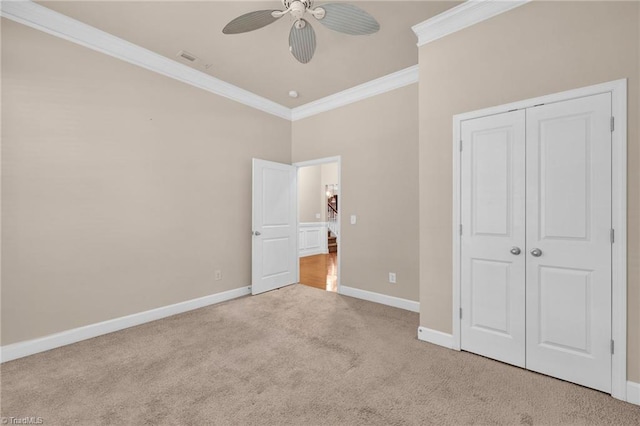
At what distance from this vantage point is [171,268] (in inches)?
135

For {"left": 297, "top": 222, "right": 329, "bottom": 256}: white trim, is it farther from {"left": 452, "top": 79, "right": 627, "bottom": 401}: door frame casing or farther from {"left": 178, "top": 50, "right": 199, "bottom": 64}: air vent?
{"left": 452, "top": 79, "right": 627, "bottom": 401}: door frame casing

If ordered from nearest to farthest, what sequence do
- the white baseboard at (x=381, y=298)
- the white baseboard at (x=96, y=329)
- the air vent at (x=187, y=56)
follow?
the white baseboard at (x=96, y=329) < the air vent at (x=187, y=56) < the white baseboard at (x=381, y=298)

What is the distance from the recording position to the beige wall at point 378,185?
3.63m

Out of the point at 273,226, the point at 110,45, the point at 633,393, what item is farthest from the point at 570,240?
the point at 110,45

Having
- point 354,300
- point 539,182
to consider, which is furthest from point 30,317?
point 539,182

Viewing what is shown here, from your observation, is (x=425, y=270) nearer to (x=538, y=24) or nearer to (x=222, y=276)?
(x=538, y=24)

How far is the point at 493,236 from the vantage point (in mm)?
2375

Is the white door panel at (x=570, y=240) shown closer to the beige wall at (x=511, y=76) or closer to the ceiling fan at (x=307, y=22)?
the beige wall at (x=511, y=76)

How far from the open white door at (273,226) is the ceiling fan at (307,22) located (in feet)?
7.45

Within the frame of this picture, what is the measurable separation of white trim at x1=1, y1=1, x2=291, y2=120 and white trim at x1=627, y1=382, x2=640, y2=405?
4875 mm

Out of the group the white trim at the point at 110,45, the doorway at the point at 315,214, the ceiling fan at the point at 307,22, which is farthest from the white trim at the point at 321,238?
the ceiling fan at the point at 307,22

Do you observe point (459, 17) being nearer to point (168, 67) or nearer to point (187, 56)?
point (187, 56)

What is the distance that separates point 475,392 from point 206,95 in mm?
4288

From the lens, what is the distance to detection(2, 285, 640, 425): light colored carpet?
5.69 feet
